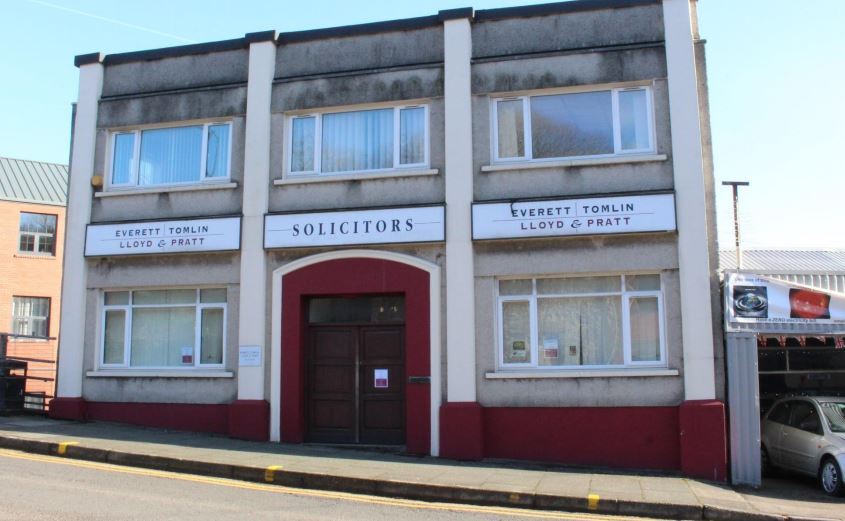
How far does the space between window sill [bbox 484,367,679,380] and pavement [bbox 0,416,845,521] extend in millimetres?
1362

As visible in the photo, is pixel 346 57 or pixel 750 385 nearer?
pixel 750 385

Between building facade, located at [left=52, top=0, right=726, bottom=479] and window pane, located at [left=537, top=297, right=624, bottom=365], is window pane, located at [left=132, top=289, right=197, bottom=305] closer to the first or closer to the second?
building facade, located at [left=52, top=0, right=726, bottom=479]

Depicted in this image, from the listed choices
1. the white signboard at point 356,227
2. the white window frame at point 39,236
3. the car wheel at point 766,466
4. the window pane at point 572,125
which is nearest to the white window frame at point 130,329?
the white signboard at point 356,227

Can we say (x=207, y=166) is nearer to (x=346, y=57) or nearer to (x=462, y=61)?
(x=346, y=57)

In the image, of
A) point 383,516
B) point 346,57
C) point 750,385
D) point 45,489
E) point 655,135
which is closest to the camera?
point 383,516

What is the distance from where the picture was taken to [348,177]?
44.8 feet

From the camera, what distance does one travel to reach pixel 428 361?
1287 cm

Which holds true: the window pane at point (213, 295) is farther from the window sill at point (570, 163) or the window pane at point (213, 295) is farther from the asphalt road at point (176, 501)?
the window sill at point (570, 163)

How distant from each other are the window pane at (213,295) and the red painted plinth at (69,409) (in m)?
2.98

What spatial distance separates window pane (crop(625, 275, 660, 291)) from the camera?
12.5m

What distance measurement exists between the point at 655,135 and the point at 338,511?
26.1ft

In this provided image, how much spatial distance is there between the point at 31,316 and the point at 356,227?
73.1ft

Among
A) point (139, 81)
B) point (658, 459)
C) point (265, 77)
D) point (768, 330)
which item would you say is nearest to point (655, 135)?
point (768, 330)

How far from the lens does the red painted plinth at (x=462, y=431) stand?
40.6 feet
